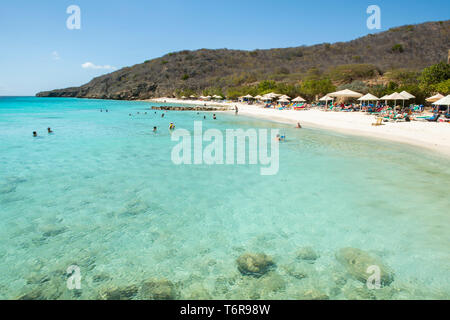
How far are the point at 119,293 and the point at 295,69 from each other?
282ft

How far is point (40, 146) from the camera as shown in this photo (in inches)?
655

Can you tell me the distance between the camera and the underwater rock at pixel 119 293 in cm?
395

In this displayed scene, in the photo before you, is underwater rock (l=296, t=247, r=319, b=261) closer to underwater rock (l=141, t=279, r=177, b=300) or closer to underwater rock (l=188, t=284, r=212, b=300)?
underwater rock (l=188, t=284, r=212, b=300)

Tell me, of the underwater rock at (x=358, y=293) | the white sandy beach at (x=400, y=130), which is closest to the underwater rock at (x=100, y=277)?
the underwater rock at (x=358, y=293)

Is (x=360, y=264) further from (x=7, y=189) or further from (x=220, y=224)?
(x=7, y=189)

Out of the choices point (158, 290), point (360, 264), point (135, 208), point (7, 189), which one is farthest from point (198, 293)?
point (7, 189)

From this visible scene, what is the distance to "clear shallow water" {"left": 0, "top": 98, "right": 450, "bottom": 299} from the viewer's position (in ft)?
14.2

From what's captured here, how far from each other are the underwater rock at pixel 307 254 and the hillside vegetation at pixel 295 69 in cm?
2614

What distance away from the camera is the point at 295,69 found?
3196 inches

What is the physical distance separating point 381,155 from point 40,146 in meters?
19.5

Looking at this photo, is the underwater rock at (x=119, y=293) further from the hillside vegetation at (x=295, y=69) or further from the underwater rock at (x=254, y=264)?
the hillside vegetation at (x=295, y=69)

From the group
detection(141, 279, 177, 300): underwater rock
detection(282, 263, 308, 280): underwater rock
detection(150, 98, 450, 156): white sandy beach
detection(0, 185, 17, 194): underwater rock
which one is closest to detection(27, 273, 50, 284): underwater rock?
detection(141, 279, 177, 300): underwater rock
